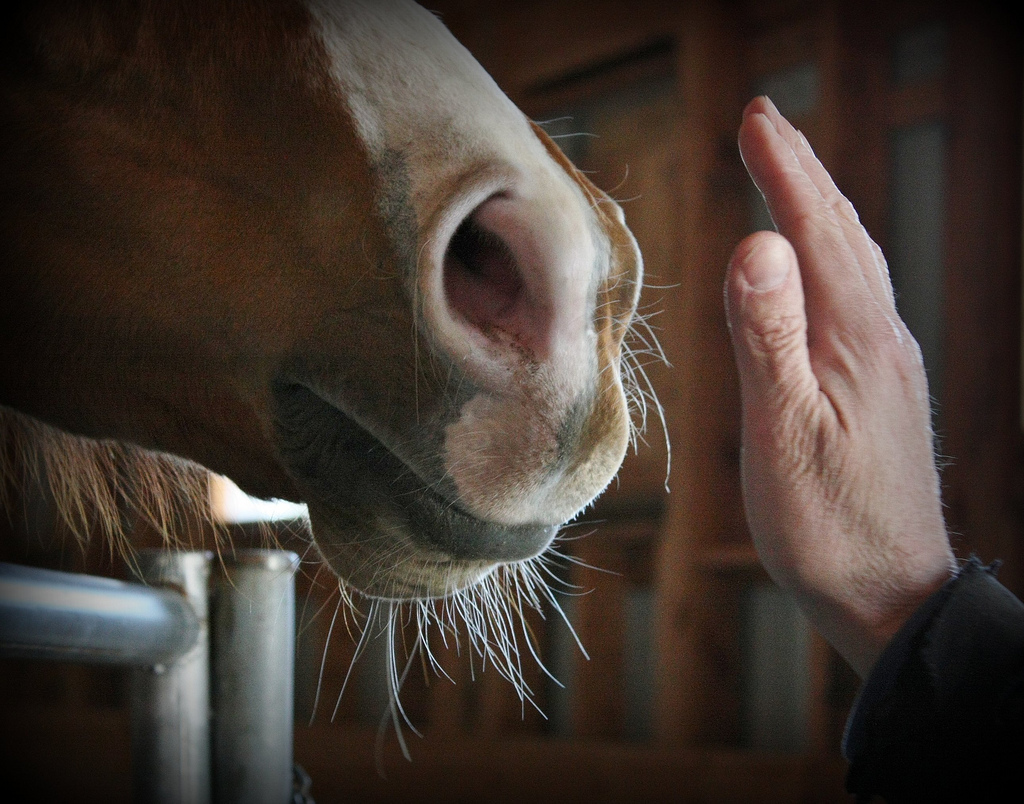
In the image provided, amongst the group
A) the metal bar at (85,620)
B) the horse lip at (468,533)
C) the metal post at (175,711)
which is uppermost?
the horse lip at (468,533)

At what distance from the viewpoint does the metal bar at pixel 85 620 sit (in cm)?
37

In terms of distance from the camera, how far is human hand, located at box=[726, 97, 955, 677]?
1.21 ft

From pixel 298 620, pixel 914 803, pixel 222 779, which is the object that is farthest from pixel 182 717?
pixel 298 620

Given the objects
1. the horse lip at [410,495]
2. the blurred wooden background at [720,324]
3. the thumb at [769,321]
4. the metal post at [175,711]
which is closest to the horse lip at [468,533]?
the horse lip at [410,495]

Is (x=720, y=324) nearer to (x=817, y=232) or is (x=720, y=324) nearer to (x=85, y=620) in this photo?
(x=817, y=232)

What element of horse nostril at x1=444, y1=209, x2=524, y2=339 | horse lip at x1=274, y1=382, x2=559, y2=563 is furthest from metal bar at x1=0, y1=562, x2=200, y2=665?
horse nostril at x1=444, y1=209, x2=524, y2=339

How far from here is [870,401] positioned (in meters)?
0.38

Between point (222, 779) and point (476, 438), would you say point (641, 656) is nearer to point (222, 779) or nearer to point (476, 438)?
point (222, 779)

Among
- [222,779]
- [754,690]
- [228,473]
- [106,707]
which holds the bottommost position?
[106,707]

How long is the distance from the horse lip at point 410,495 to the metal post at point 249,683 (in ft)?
0.56

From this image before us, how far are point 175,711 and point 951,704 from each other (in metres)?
0.45

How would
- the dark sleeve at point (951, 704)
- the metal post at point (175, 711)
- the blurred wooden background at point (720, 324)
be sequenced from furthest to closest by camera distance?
the blurred wooden background at point (720, 324) < the metal post at point (175, 711) < the dark sleeve at point (951, 704)

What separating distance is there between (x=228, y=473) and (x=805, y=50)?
1178 millimetres

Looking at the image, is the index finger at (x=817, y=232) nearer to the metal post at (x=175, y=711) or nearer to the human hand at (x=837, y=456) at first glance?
the human hand at (x=837, y=456)
